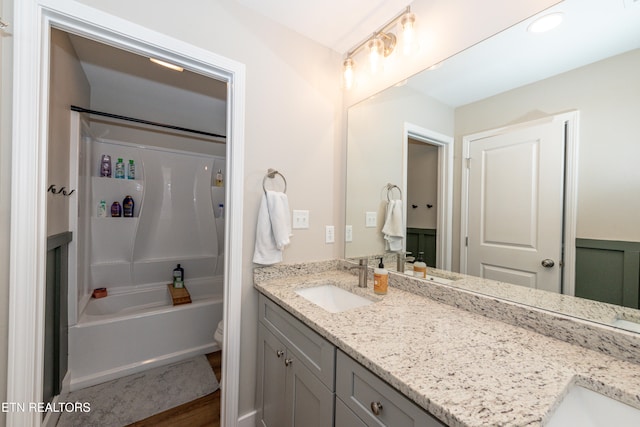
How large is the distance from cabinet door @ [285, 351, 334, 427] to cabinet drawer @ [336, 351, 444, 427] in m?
0.10

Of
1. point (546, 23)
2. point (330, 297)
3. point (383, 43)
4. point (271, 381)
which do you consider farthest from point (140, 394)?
point (546, 23)

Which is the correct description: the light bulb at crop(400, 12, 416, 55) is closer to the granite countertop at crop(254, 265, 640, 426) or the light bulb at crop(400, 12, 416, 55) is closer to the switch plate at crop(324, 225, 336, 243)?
the switch plate at crop(324, 225, 336, 243)

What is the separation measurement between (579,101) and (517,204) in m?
0.39

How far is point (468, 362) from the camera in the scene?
2.22ft

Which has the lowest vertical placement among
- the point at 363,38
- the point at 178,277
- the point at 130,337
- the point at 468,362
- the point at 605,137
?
the point at 130,337

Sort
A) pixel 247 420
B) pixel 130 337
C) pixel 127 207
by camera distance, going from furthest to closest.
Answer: pixel 127 207
pixel 130 337
pixel 247 420

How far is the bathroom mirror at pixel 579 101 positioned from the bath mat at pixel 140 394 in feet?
6.37

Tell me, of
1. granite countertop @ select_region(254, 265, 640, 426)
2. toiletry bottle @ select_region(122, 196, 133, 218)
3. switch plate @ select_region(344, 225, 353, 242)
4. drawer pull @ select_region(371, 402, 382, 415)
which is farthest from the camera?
toiletry bottle @ select_region(122, 196, 133, 218)

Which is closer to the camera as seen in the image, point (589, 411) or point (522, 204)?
point (589, 411)

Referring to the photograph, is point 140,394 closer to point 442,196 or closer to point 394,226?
point 394,226

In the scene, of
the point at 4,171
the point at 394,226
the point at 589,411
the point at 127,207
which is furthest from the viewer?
the point at 127,207

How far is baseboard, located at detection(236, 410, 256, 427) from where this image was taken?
138cm

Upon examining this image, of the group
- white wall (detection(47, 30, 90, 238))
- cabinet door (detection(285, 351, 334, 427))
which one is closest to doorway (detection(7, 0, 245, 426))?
white wall (detection(47, 30, 90, 238))

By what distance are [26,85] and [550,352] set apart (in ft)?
6.55
